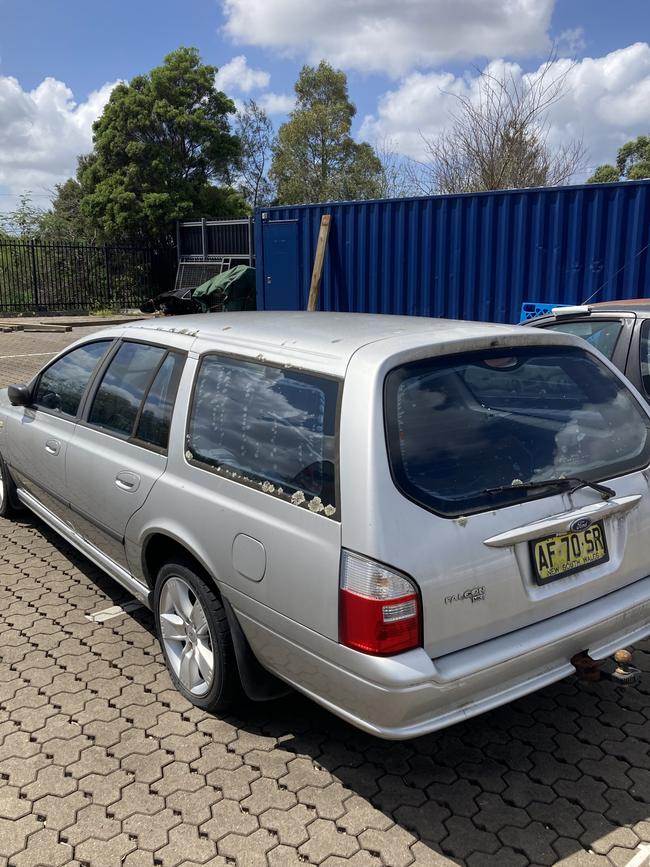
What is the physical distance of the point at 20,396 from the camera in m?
4.44

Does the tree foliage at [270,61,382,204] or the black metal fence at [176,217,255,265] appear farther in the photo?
the tree foliage at [270,61,382,204]

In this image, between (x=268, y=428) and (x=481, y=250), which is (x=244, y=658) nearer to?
(x=268, y=428)

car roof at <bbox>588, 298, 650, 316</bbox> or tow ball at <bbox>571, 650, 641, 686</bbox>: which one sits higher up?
car roof at <bbox>588, 298, 650, 316</bbox>

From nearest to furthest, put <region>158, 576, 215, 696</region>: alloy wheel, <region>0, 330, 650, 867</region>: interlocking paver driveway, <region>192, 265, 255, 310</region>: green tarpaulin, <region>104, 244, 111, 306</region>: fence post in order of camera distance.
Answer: <region>0, 330, 650, 867</region>: interlocking paver driveway, <region>158, 576, 215, 696</region>: alloy wheel, <region>192, 265, 255, 310</region>: green tarpaulin, <region>104, 244, 111, 306</region>: fence post

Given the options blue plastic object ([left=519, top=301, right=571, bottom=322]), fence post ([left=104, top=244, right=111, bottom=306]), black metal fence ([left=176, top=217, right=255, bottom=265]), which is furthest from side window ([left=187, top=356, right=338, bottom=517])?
fence post ([left=104, top=244, right=111, bottom=306])

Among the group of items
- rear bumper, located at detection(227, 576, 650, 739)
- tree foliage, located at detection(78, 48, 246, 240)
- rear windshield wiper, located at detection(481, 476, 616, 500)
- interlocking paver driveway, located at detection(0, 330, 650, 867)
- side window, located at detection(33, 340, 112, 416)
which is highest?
tree foliage, located at detection(78, 48, 246, 240)

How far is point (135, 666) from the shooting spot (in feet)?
11.3

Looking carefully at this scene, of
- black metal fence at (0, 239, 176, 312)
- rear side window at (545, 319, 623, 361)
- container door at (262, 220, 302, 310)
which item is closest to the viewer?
rear side window at (545, 319, 623, 361)

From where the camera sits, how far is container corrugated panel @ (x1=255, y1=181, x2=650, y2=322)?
8.97m

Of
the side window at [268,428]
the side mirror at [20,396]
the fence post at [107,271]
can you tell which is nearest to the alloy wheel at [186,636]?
the side window at [268,428]

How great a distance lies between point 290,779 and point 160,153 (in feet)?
85.2

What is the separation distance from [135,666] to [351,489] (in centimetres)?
179

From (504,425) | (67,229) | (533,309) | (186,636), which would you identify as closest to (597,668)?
(504,425)

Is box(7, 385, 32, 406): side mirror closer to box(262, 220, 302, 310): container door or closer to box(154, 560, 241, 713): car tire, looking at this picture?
box(154, 560, 241, 713): car tire
